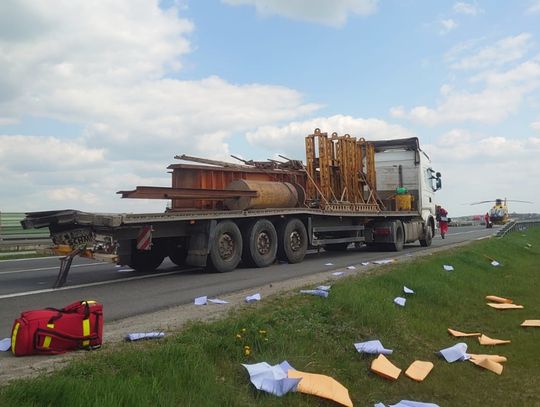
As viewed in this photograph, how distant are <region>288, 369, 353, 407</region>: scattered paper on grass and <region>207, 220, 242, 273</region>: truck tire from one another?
21.7 ft

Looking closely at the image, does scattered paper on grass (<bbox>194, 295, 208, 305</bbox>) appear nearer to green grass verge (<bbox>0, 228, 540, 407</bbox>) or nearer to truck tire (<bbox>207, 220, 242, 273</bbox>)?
green grass verge (<bbox>0, 228, 540, 407</bbox>)

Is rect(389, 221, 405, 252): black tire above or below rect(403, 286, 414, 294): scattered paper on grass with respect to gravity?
above

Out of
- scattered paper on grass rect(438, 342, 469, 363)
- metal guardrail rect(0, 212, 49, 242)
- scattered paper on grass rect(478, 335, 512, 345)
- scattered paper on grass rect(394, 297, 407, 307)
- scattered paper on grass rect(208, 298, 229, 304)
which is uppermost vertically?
metal guardrail rect(0, 212, 49, 242)

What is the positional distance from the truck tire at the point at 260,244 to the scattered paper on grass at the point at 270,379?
24.6 ft

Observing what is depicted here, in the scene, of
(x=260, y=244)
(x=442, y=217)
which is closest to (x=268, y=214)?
(x=260, y=244)

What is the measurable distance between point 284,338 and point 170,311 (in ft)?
6.84

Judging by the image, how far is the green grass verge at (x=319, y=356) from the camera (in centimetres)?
372

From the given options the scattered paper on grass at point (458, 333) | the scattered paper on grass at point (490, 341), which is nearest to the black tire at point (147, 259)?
the scattered paper on grass at point (458, 333)

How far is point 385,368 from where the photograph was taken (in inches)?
211

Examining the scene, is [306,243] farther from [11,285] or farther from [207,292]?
[11,285]

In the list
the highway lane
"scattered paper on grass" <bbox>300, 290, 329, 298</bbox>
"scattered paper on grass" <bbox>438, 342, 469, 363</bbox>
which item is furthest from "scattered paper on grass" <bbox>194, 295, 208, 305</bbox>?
"scattered paper on grass" <bbox>438, 342, 469, 363</bbox>

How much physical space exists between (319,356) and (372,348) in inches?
30.6

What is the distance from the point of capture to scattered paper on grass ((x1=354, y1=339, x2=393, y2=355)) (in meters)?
5.71

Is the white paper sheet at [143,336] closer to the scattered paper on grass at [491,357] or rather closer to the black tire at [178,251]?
the scattered paper on grass at [491,357]
